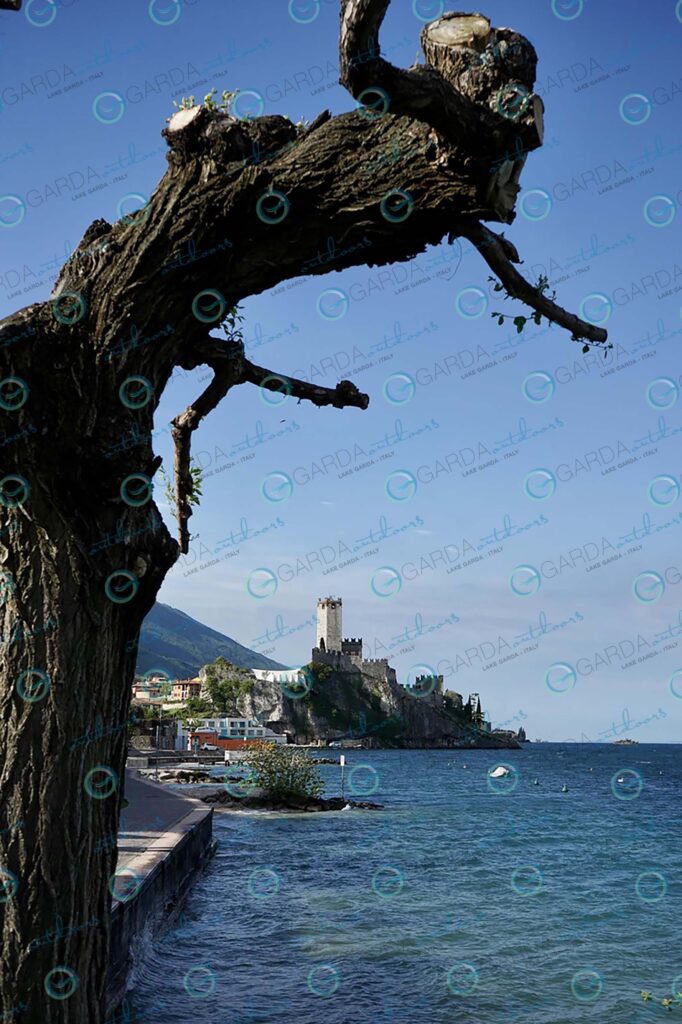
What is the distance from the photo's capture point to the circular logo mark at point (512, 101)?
9.43ft

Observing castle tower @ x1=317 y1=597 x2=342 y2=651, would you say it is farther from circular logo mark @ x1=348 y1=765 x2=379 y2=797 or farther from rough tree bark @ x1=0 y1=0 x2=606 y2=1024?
rough tree bark @ x1=0 y1=0 x2=606 y2=1024

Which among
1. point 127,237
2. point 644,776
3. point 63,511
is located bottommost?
point 644,776

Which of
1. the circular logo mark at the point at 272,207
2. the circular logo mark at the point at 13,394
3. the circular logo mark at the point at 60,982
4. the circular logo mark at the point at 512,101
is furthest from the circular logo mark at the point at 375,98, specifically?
the circular logo mark at the point at 60,982

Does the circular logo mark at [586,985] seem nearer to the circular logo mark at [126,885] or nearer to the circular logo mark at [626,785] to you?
the circular logo mark at [126,885]

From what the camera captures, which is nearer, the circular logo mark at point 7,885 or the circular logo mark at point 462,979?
the circular logo mark at point 7,885

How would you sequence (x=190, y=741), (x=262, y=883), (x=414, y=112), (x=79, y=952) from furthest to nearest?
(x=190, y=741) < (x=262, y=883) < (x=79, y=952) < (x=414, y=112)

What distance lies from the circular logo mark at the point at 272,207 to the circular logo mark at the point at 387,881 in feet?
60.1

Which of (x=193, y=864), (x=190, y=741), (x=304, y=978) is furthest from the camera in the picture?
(x=190, y=741)

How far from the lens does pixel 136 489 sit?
3.46 meters

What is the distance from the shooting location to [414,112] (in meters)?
2.72

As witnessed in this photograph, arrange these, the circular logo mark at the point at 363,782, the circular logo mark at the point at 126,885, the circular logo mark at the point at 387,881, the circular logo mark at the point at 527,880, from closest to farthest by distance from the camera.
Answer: the circular logo mark at the point at 126,885 → the circular logo mark at the point at 387,881 → the circular logo mark at the point at 527,880 → the circular logo mark at the point at 363,782

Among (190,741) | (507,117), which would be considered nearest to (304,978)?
(507,117)

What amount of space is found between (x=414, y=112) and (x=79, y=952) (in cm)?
309

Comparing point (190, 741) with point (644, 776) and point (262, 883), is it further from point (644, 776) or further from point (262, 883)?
point (262, 883)
